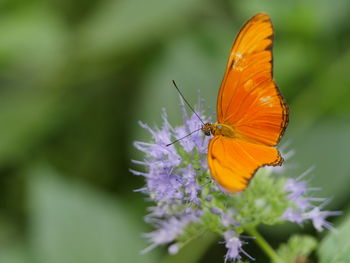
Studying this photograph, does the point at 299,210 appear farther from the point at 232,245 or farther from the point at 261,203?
the point at 232,245

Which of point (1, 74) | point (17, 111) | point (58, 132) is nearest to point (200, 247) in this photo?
point (58, 132)

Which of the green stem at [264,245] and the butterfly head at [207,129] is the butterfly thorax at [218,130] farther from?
the green stem at [264,245]

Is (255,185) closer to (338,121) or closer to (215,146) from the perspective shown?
(215,146)

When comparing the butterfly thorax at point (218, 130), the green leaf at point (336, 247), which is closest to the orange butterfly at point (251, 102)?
the butterfly thorax at point (218, 130)

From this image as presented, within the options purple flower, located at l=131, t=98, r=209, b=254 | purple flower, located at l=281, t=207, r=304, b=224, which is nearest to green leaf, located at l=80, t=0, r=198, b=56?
purple flower, located at l=131, t=98, r=209, b=254

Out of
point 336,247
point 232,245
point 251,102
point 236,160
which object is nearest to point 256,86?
point 251,102

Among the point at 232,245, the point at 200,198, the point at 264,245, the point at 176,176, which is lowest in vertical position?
the point at 264,245

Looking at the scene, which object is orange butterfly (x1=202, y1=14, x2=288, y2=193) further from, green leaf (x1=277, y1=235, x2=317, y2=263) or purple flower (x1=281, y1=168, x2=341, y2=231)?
green leaf (x1=277, y1=235, x2=317, y2=263)
